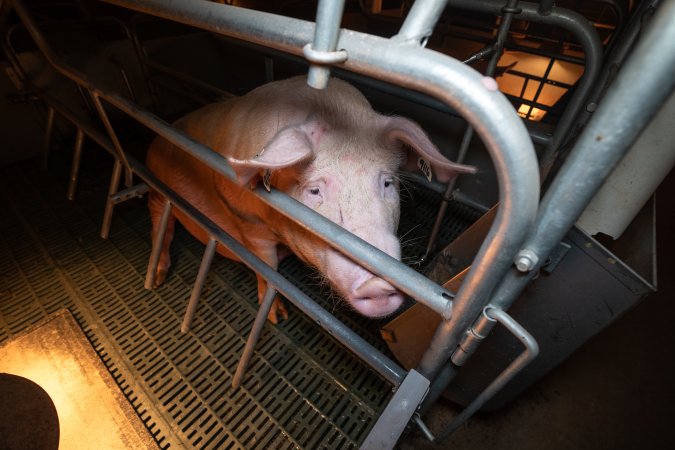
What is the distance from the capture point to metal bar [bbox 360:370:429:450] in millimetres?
1047

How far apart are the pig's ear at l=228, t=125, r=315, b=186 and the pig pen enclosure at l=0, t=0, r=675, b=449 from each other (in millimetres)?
99

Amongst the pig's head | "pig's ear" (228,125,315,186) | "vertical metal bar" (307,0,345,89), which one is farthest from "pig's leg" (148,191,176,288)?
"vertical metal bar" (307,0,345,89)

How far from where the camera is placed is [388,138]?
1.69m

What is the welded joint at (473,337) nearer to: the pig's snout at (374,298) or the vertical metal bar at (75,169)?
the pig's snout at (374,298)

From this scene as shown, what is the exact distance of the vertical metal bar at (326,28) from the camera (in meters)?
0.61

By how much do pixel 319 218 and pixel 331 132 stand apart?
0.76 m

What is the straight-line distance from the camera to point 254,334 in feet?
6.42

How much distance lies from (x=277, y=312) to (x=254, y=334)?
657mm

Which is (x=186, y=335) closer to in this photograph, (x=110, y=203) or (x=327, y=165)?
Result: (x=110, y=203)

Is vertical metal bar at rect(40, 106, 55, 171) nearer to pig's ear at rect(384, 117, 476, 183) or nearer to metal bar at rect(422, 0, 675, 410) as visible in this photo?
pig's ear at rect(384, 117, 476, 183)

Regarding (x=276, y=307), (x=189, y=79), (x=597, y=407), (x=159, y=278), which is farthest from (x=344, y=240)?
(x=189, y=79)

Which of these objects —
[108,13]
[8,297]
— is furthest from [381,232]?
[108,13]

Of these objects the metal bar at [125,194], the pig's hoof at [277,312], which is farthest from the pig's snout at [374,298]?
the metal bar at [125,194]

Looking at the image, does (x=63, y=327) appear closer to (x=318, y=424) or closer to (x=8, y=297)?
(x=8, y=297)
